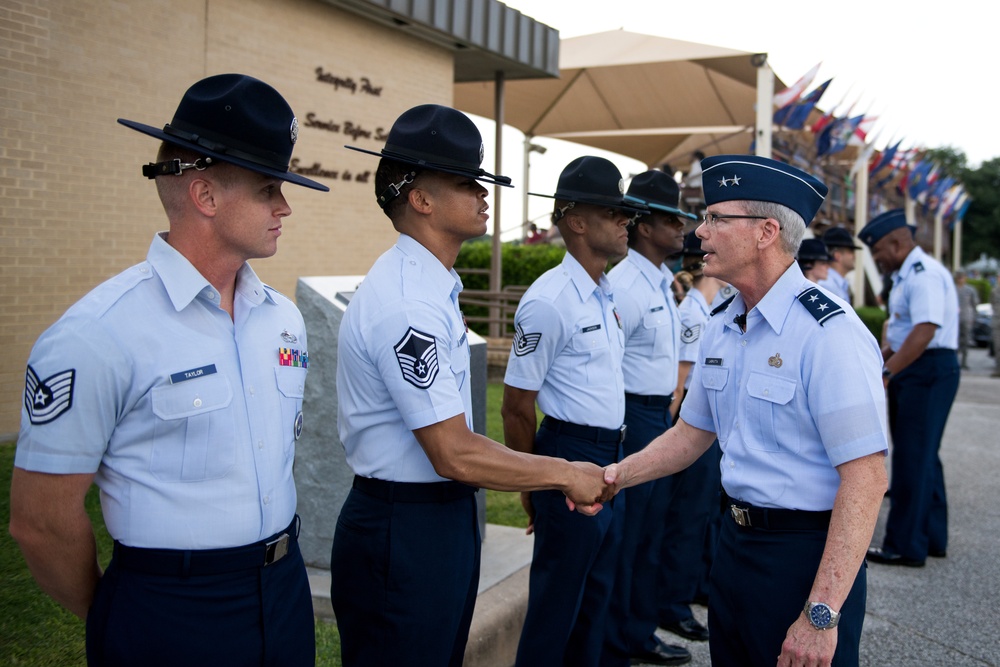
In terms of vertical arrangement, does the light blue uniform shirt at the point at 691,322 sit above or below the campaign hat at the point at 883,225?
below

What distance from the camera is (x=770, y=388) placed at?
7.72 feet

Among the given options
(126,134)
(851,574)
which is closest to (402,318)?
(851,574)

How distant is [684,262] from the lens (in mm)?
6059

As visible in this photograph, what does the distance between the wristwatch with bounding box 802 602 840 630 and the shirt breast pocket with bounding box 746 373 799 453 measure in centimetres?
42

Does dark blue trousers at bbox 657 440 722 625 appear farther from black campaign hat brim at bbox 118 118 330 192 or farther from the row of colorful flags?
the row of colorful flags

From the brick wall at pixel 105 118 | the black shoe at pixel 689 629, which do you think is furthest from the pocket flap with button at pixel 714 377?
the brick wall at pixel 105 118

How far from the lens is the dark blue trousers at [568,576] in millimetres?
3342

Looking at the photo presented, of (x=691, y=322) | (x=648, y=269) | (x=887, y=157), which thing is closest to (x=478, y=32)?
(x=691, y=322)

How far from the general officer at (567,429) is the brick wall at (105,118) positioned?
15.9 feet

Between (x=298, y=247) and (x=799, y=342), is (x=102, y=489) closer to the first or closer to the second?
(x=799, y=342)

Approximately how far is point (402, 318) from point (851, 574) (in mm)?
1370

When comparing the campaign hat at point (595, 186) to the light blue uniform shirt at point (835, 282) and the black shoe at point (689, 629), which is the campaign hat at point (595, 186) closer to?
the black shoe at point (689, 629)

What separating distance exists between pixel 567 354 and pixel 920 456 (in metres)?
3.59

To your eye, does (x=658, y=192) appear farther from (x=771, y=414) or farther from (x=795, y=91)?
(x=795, y=91)
